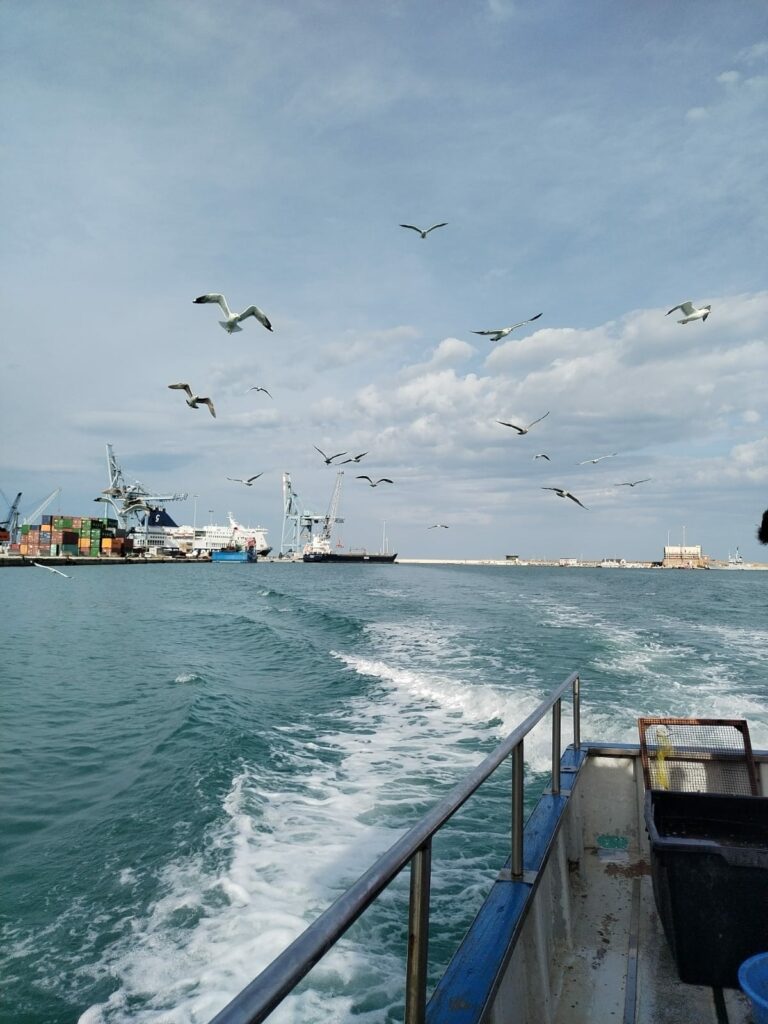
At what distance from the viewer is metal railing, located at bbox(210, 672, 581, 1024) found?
0.98 m

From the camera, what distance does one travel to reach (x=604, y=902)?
4.13 metres

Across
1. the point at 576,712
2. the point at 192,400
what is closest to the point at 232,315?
the point at 192,400

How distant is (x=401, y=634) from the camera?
25.8 metres

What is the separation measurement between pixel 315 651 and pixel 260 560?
152 meters

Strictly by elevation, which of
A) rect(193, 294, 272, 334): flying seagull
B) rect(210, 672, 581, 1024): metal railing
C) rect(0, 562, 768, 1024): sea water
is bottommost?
rect(0, 562, 768, 1024): sea water

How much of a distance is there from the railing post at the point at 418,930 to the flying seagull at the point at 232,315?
12.4 m

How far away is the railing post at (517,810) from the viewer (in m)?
2.92

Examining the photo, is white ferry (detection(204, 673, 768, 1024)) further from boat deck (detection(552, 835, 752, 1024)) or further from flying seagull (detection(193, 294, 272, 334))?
flying seagull (detection(193, 294, 272, 334))

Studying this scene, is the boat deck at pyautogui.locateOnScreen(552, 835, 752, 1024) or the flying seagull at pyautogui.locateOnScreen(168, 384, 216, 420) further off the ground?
the flying seagull at pyautogui.locateOnScreen(168, 384, 216, 420)

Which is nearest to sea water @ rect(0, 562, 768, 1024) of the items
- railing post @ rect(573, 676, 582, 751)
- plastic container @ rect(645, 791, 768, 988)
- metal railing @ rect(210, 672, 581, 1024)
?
railing post @ rect(573, 676, 582, 751)

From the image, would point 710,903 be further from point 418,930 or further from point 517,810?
point 418,930

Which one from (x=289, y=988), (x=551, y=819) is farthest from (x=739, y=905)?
(x=289, y=988)

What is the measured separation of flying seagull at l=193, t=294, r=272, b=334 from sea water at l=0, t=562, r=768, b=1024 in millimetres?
7495

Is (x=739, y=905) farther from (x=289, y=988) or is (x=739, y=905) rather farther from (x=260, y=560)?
(x=260, y=560)
